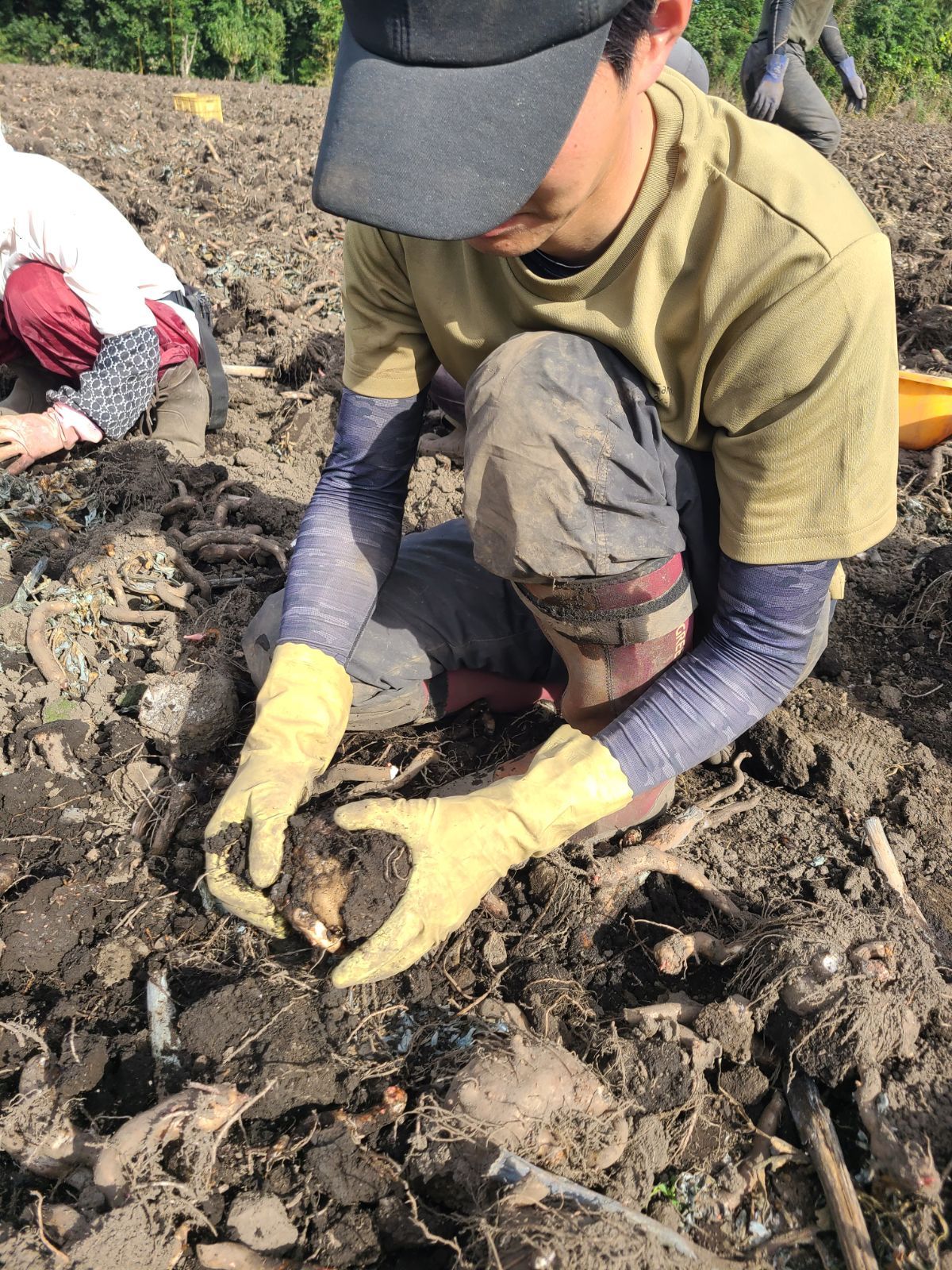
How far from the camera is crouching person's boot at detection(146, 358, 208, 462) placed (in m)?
3.29

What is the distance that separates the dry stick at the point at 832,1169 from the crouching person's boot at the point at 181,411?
2850 millimetres

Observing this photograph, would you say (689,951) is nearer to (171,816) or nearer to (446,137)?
(171,816)

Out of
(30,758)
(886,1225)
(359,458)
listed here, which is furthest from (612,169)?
(30,758)

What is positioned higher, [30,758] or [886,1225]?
[886,1225]

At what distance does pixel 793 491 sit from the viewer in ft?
4.55

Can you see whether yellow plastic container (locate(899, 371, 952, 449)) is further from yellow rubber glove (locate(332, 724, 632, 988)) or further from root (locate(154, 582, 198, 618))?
root (locate(154, 582, 198, 618))

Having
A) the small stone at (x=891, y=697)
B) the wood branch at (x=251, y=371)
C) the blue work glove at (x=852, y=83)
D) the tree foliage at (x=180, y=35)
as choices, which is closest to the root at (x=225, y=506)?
the wood branch at (x=251, y=371)

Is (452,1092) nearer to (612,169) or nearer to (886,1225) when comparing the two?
(886,1225)

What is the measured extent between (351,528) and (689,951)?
1103 mm

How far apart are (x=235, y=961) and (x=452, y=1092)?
0.51 metres

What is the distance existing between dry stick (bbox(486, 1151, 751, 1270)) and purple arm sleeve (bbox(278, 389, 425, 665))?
992 mm

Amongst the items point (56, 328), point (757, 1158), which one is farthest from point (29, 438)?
point (757, 1158)

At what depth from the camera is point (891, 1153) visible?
125 centimetres

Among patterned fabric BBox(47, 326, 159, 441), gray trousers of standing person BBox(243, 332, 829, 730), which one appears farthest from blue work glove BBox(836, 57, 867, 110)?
gray trousers of standing person BBox(243, 332, 829, 730)
